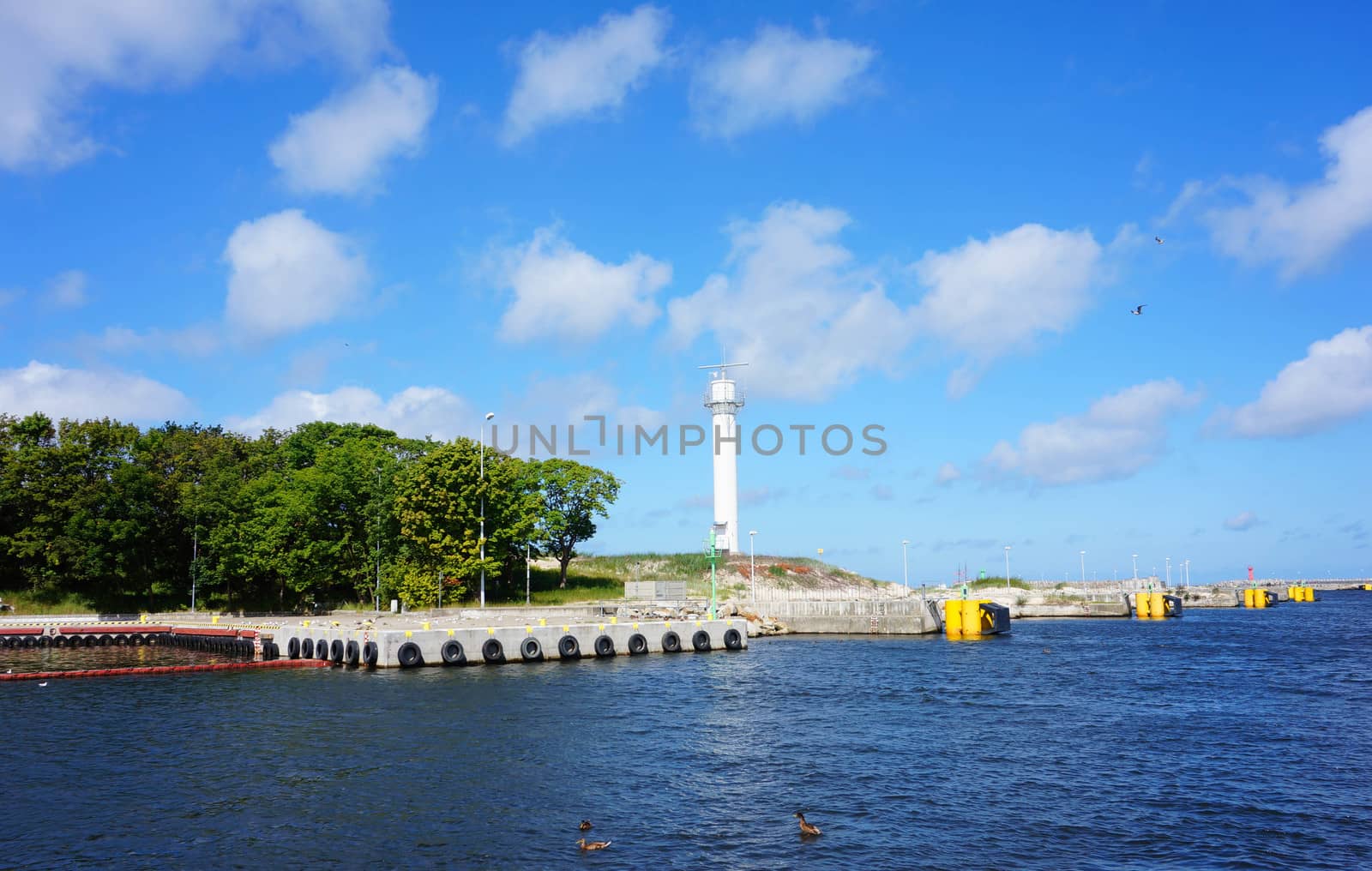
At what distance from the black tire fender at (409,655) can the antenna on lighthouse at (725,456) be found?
5717 cm

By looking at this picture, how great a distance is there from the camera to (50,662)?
6156cm

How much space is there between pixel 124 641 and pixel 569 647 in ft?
141

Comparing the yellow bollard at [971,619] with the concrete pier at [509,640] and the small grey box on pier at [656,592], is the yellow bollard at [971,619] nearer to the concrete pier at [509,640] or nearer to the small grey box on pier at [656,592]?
the small grey box on pier at [656,592]

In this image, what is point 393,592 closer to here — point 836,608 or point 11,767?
point 836,608

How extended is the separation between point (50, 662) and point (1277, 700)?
73859 mm

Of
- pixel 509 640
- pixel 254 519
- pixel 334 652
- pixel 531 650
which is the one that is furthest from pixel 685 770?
pixel 254 519

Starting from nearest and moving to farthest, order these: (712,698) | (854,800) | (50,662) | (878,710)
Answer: (854,800)
(878,710)
(712,698)
(50,662)

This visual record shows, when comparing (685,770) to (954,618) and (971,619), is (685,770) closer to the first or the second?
(954,618)

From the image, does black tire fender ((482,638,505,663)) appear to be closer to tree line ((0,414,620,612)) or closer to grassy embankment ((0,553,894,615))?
tree line ((0,414,620,612))

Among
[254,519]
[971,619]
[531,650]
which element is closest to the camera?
[531,650]

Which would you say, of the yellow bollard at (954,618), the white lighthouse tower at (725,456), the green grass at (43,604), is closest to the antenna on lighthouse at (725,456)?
the white lighthouse tower at (725,456)

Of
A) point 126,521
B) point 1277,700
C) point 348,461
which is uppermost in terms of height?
point 348,461

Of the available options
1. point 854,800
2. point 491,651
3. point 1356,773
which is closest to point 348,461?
point 491,651

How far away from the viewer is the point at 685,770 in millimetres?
29969
